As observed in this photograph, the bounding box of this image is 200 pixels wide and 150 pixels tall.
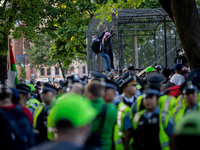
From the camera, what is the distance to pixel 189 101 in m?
4.26

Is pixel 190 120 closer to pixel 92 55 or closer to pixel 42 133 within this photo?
pixel 42 133

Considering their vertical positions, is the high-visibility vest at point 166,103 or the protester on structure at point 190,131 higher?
the protester on structure at point 190,131

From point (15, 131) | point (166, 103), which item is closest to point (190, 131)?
point (15, 131)

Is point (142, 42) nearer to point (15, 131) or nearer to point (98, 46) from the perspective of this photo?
point (98, 46)

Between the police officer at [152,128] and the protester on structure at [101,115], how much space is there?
1.49ft

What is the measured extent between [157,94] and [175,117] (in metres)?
0.46

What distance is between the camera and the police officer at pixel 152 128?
4.09 metres

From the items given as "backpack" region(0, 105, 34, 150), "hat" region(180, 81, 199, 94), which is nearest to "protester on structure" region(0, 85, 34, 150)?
"backpack" region(0, 105, 34, 150)

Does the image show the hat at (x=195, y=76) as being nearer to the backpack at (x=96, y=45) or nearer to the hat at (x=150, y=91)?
the hat at (x=150, y=91)

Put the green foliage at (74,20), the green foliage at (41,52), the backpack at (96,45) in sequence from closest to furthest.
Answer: the backpack at (96,45)
the green foliage at (74,20)
the green foliage at (41,52)

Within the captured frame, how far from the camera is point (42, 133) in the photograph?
17.4 ft

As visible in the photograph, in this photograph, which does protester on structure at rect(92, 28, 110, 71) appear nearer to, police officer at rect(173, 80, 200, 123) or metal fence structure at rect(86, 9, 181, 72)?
metal fence structure at rect(86, 9, 181, 72)

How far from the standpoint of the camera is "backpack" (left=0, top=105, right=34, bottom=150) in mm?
3938

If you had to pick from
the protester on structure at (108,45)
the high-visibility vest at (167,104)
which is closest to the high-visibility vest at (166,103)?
the high-visibility vest at (167,104)
